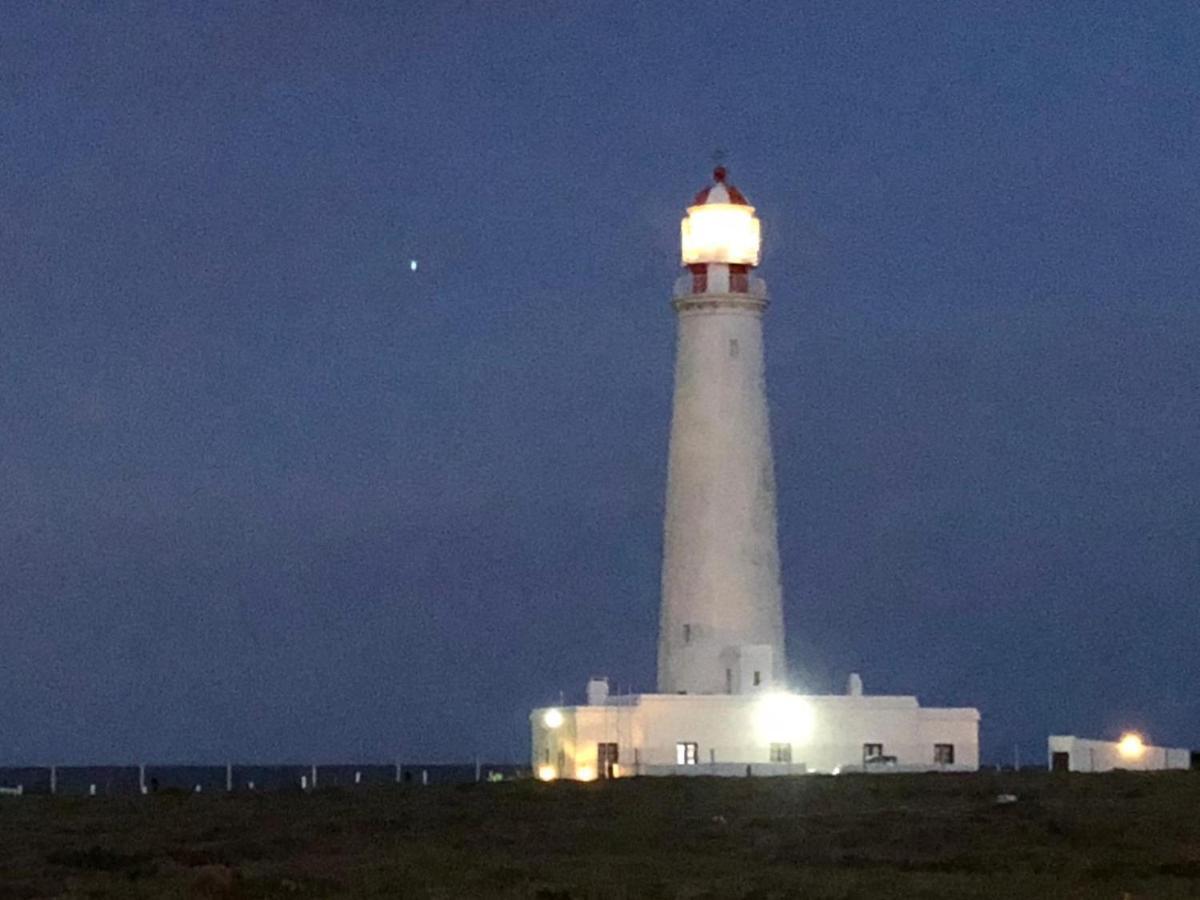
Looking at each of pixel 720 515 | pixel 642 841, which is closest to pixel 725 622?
pixel 720 515

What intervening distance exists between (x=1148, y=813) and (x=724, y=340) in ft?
68.1

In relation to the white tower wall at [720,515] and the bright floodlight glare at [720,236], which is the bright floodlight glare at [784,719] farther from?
the bright floodlight glare at [720,236]

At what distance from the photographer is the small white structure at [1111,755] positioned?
189 ft

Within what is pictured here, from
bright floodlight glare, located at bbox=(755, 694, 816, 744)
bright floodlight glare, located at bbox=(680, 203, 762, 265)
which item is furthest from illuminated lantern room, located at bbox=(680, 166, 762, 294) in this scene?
bright floodlight glare, located at bbox=(755, 694, 816, 744)

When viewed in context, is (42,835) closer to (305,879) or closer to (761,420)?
(305,879)

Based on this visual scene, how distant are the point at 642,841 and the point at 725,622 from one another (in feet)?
64.9

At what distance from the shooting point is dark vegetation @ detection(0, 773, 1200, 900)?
3170cm

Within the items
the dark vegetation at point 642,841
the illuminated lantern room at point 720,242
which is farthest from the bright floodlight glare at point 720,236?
the dark vegetation at point 642,841

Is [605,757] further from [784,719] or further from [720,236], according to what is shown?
[720,236]

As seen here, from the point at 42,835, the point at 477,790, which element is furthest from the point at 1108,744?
the point at 42,835

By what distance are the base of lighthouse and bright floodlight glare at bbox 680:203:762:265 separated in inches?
381

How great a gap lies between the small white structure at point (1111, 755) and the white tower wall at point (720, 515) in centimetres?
649

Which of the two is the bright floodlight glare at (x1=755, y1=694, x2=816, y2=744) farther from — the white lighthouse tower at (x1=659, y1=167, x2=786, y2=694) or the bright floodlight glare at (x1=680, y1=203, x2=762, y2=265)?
the bright floodlight glare at (x1=680, y1=203, x2=762, y2=265)

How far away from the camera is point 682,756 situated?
56750 mm
